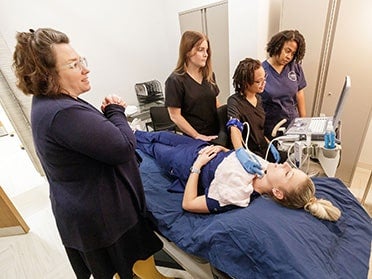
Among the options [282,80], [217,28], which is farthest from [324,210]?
[217,28]

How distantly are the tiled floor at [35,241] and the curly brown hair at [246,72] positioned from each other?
141 centimetres

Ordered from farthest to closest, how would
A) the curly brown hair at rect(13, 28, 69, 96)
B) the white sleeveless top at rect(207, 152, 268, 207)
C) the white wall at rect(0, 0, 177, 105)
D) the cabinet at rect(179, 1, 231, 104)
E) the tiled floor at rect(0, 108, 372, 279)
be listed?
1. the cabinet at rect(179, 1, 231, 104)
2. the white wall at rect(0, 0, 177, 105)
3. the tiled floor at rect(0, 108, 372, 279)
4. the white sleeveless top at rect(207, 152, 268, 207)
5. the curly brown hair at rect(13, 28, 69, 96)

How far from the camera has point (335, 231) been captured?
2.81 ft


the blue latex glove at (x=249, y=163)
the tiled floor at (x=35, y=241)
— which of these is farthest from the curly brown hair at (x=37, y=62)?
the tiled floor at (x=35, y=241)

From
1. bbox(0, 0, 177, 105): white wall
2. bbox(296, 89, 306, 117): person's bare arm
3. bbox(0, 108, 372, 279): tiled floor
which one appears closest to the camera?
bbox(0, 108, 372, 279): tiled floor

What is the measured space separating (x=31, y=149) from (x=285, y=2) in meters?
3.18

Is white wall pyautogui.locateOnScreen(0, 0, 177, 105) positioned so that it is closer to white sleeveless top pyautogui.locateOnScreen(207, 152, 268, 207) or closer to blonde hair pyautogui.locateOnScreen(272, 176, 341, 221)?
white sleeveless top pyautogui.locateOnScreen(207, 152, 268, 207)

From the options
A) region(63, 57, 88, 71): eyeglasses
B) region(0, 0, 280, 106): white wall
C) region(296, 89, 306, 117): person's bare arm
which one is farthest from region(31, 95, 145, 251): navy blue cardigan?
region(0, 0, 280, 106): white wall

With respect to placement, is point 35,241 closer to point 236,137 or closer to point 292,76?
point 236,137

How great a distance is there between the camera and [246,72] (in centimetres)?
147

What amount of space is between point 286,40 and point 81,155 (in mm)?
1632

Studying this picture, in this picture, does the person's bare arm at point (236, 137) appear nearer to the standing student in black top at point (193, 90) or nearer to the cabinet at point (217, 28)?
the standing student in black top at point (193, 90)

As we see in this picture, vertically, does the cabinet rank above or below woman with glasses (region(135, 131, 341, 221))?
above

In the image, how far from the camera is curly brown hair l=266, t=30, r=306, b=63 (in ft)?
5.29
